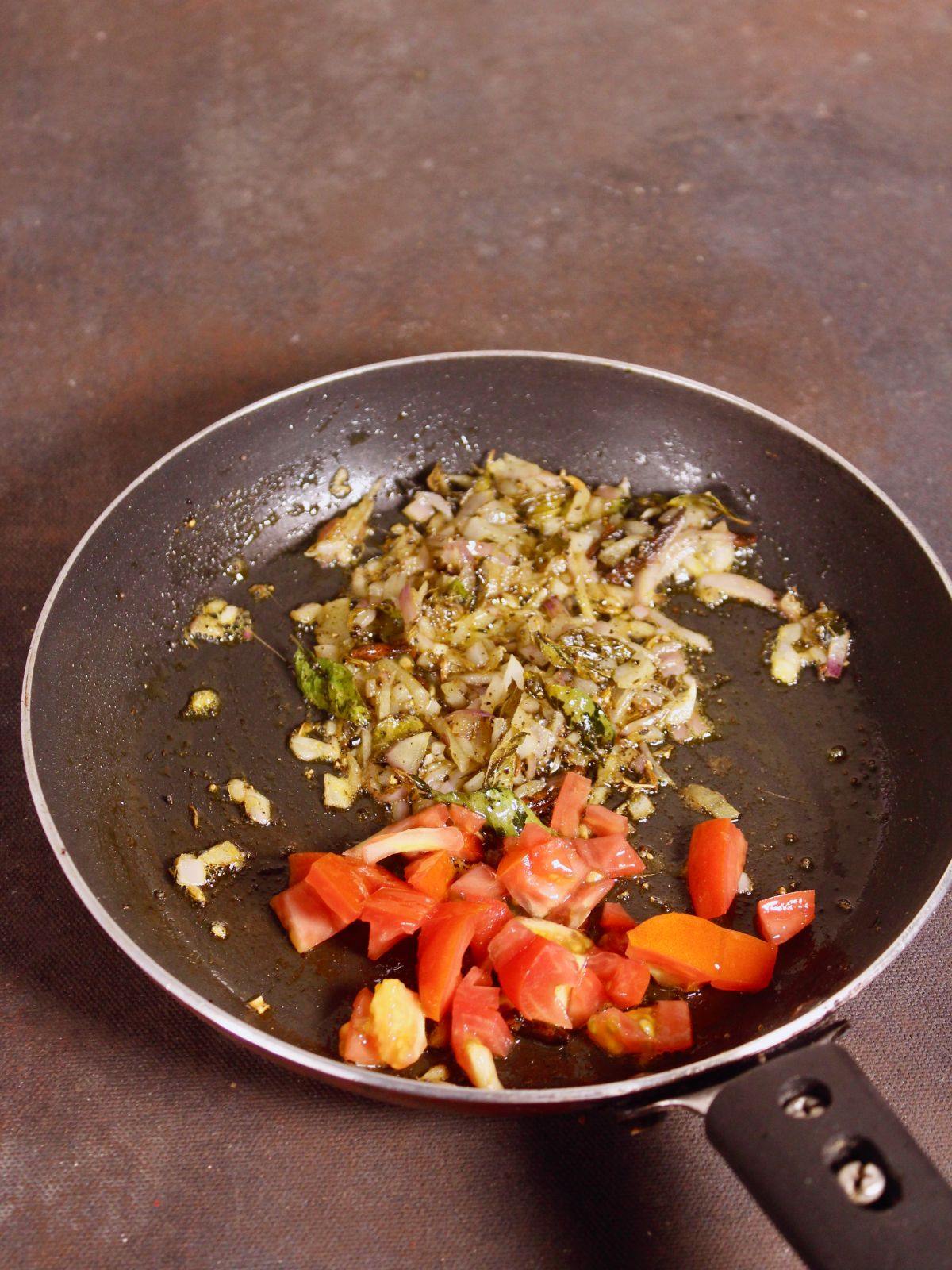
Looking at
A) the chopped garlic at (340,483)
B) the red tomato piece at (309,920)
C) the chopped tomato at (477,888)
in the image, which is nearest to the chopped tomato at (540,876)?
the chopped tomato at (477,888)

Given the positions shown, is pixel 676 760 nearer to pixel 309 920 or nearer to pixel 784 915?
pixel 784 915

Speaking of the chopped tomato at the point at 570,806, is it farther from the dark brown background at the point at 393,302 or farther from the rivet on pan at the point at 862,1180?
the rivet on pan at the point at 862,1180

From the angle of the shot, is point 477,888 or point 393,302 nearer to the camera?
point 477,888

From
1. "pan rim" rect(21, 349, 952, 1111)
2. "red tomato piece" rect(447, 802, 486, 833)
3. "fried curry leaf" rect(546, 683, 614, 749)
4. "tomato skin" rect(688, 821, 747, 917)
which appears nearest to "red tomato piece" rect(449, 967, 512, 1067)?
"pan rim" rect(21, 349, 952, 1111)

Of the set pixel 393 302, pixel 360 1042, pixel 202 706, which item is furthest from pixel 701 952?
pixel 393 302

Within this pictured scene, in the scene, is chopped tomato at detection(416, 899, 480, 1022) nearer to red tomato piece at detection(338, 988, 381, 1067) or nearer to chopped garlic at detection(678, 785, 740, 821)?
red tomato piece at detection(338, 988, 381, 1067)

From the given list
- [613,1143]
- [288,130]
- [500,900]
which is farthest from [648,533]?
[288,130]
